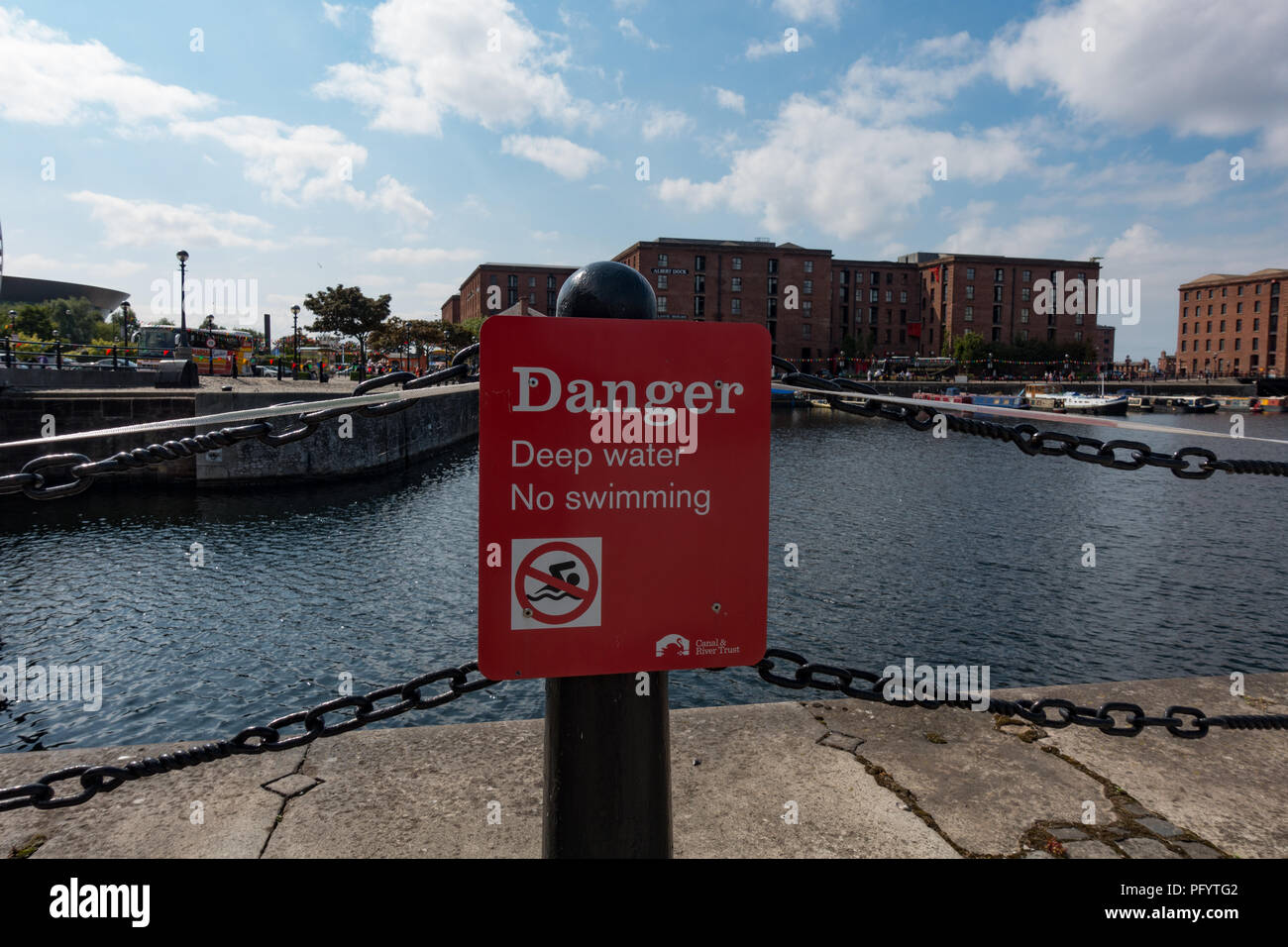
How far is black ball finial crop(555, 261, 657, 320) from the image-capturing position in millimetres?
1674

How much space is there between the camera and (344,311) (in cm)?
5162

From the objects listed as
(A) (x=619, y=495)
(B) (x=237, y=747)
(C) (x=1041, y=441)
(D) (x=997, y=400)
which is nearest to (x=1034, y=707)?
(C) (x=1041, y=441)

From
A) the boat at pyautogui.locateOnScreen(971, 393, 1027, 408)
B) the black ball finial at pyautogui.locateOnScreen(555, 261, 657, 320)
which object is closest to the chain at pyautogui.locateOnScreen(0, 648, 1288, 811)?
the black ball finial at pyautogui.locateOnScreen(555, 261, 657, 320)

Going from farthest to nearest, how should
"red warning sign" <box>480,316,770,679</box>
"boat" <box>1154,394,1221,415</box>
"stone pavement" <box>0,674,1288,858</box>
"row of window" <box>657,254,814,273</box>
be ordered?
"row of window" <box>657,254,814,273</box> → "stone pavement" <box>0,674,1288,858</box> → "boat" <box>1154,394,1221,415</box> → "red warning sign" <box>480,316,770,679</box>

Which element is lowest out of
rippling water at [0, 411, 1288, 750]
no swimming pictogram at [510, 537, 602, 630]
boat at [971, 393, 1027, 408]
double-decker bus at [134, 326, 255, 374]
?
rippling water at [0, 411, 1288, 750]

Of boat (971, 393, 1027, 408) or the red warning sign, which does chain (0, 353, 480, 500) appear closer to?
the red warning sign

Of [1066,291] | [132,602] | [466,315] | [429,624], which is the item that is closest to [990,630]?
[429,624]

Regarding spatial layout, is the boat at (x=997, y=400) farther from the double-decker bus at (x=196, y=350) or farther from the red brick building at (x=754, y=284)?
the double-decker bus at (x=196, y=350)

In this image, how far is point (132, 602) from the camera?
12.2 metres

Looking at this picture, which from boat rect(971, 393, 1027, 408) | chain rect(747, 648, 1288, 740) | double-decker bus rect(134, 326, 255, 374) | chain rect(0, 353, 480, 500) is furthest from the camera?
boat rect(971, 393, 1027, 408)

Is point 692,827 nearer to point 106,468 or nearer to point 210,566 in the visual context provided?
point 106,468

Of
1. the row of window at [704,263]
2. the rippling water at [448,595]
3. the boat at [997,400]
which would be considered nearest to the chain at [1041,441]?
the rippling water at [448,595]

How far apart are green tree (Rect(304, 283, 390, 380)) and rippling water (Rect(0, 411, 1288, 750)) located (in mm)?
33001

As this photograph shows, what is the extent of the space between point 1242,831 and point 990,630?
931 cm
